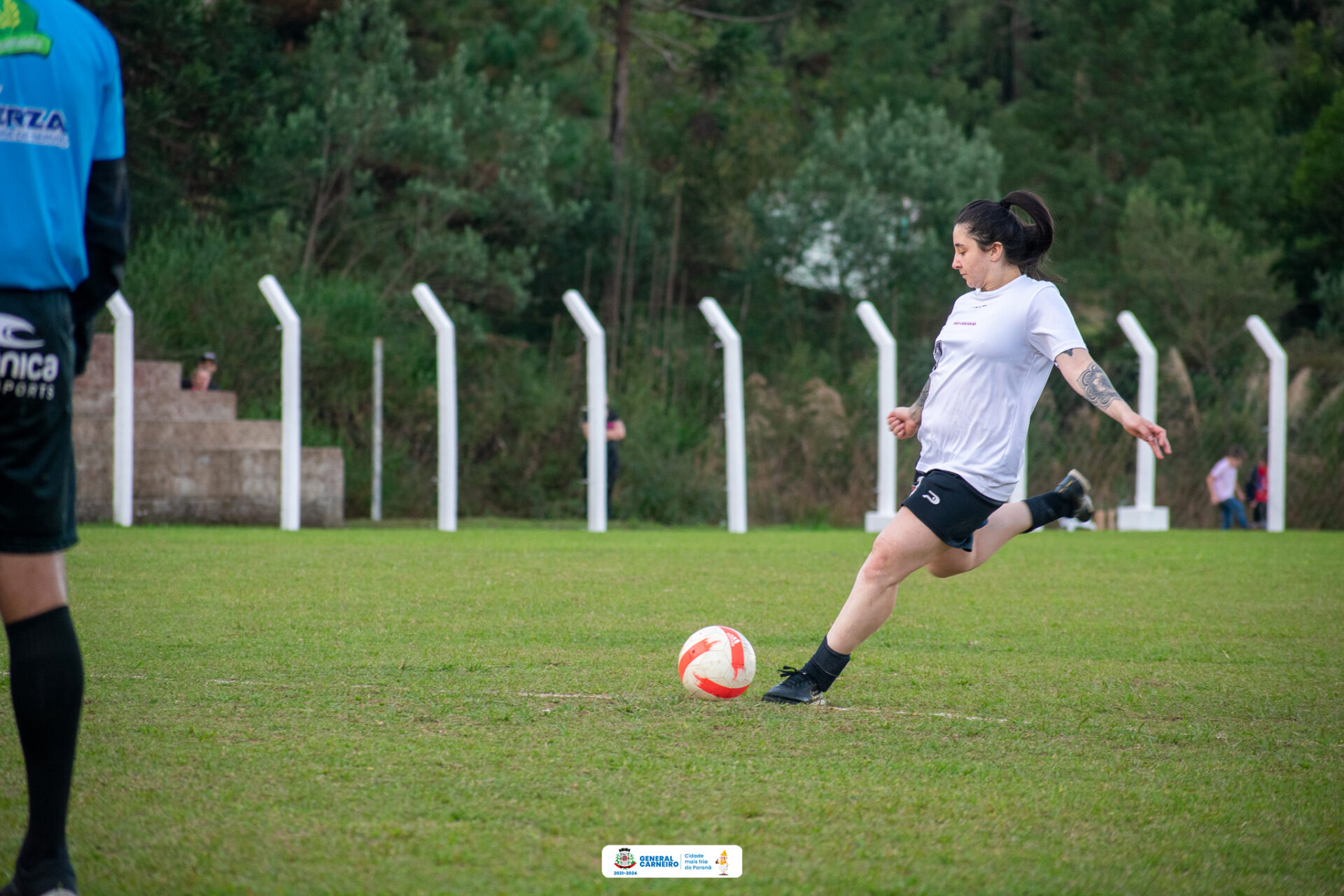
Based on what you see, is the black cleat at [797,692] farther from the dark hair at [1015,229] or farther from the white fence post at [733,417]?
the white fence post at [733,417]

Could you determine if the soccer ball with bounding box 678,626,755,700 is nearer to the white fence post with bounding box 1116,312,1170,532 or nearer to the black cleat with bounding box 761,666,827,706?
the black cleat with bounding box 761,666,827,706

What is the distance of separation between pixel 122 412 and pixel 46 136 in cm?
1185

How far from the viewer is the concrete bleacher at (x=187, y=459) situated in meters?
15.0

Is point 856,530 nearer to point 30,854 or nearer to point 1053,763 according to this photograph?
point 1053,763

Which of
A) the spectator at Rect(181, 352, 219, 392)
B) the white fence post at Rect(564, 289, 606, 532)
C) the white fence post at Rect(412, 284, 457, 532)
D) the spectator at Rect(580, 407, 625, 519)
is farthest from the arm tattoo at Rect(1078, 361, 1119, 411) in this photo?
the spectator at Rect(181, 352, 219, 392)

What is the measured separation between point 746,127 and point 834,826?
31059 mm

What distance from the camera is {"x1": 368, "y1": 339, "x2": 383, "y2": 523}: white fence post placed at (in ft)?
55.0

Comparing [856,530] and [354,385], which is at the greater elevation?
[354,385]

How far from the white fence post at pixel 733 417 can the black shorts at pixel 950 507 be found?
420 inches

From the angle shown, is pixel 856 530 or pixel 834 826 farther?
pixel 856 530

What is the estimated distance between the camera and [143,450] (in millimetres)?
15156

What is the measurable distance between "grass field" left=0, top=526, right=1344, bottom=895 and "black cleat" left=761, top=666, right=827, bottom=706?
9 cm

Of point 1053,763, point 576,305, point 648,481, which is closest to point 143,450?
point 576,305

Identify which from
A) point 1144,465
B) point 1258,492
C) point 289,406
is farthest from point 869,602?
point 1258,492
